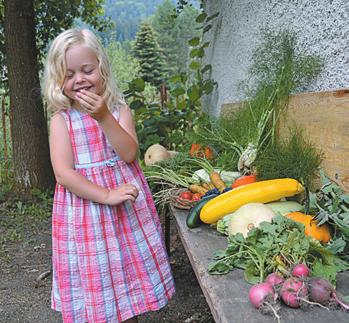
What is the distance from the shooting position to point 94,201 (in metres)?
2.12

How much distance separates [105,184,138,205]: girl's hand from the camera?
2.07 m

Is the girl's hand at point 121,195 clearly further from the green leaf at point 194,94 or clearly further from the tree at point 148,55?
the tree at point 148,55

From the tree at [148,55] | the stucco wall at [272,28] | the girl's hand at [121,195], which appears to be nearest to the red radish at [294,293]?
the girl's hand at [121,195]

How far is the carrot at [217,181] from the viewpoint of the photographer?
2.75 meters

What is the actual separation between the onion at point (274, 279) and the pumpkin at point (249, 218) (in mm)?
440

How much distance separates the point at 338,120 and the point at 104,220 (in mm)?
1226

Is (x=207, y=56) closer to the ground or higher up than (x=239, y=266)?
higher up

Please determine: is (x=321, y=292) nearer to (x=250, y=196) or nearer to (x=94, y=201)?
(x=250, y=196)

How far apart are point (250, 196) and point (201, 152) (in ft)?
4.14

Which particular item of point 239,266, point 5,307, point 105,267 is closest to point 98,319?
point 105,267

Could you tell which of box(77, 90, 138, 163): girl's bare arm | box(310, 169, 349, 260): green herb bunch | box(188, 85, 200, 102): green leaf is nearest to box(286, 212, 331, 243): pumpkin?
box(310, 169, 349, 260): green herb bunch

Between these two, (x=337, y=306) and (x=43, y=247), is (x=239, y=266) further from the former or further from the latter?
(x=43, y=247)

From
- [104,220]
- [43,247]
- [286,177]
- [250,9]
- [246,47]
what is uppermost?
[250,9]

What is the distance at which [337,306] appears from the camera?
4.54 feet
